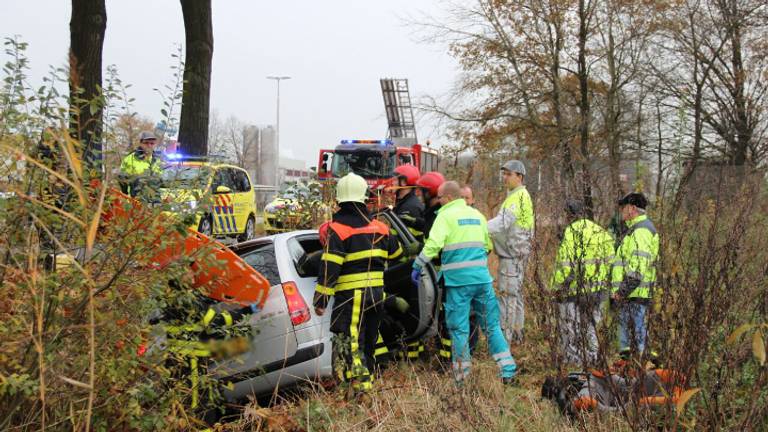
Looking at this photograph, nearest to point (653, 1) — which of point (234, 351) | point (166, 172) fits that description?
point (166, 172)

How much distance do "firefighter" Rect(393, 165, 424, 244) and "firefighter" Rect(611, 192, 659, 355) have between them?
74.5 inches

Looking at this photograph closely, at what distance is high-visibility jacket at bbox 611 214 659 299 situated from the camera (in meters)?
3.59

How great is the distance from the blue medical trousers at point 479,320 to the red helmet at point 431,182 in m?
1.30

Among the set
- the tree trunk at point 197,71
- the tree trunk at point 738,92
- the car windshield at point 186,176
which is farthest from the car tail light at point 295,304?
the tree trunk at point 738,92

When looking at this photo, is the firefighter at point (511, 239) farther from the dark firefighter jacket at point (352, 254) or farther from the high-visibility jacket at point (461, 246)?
the dark firefighter jacket at point (352, 254)

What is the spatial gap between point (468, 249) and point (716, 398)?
275 cm

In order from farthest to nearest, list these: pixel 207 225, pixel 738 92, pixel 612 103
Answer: pixel 612 103 < pixel 738 92 < pixel 207 225

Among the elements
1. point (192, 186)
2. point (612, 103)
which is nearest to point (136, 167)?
point (192, 186)

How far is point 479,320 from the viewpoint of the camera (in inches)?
236

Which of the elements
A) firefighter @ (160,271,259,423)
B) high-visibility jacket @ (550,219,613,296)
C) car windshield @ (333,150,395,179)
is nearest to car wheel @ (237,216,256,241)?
car windshield @ (333,150,395,179)

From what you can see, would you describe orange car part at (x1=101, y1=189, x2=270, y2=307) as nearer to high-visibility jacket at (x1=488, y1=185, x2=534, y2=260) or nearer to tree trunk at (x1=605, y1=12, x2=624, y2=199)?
high-visibility jacket at (x1=488, y1=185, x2=534, y2=260)

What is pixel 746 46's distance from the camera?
1944 cm

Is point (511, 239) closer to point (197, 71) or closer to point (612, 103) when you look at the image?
point (197, 71)

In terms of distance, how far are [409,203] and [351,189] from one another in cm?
190
